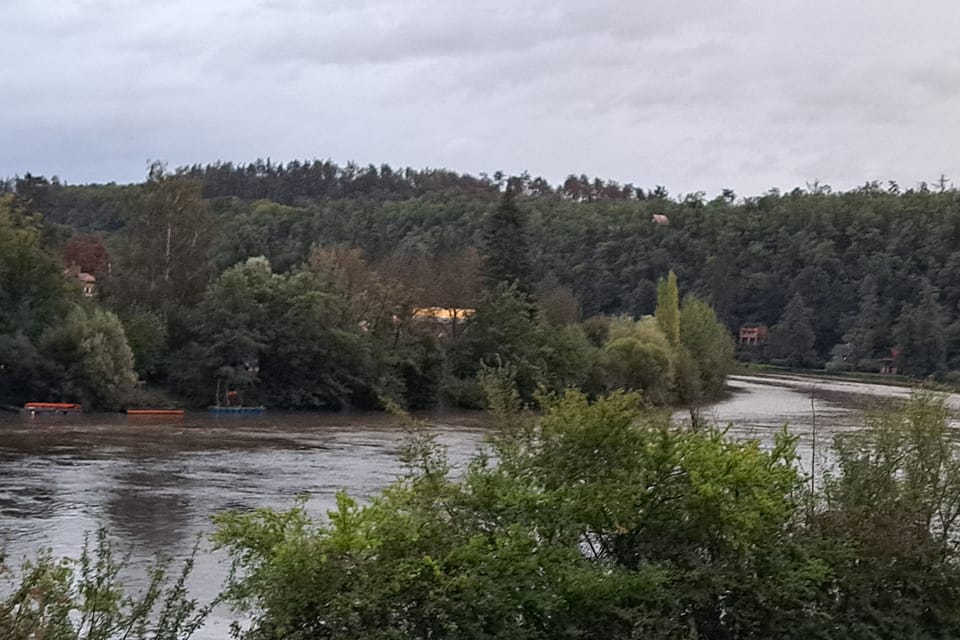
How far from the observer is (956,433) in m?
15.0

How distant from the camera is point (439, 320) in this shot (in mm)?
71250

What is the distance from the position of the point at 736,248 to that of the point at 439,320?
225 ft

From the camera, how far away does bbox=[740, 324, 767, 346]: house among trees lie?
12147 cm

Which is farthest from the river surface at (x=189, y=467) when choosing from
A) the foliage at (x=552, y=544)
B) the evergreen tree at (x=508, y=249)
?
the evergreen tree at (x=508, y=249)

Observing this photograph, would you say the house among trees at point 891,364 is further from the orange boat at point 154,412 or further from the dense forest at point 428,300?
the orange boat at point 154,412

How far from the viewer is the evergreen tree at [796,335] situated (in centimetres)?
11381

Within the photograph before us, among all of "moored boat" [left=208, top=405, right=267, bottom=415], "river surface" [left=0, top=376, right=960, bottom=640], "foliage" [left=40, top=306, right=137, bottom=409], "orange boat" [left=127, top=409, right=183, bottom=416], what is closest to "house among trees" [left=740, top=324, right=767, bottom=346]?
"river surface" [left=0, top=376, right=960, bottom=640]

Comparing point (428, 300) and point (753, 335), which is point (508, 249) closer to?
point (428, 300)

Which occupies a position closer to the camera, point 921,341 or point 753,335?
point 921,341

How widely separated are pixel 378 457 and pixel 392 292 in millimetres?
27116

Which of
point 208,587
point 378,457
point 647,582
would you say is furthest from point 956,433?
point 378,457

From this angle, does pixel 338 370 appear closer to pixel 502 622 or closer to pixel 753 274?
pixel 502 622

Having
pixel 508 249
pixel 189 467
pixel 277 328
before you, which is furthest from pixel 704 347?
pixel 189 467

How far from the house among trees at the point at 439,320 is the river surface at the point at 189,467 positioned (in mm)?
10016
